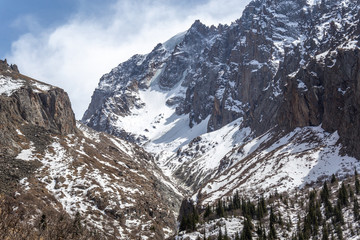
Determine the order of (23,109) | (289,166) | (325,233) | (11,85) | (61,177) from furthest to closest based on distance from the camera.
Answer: (11,85), (23,109), (289,166), (61,177), (325,233)

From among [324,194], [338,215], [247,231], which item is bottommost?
[247,231]

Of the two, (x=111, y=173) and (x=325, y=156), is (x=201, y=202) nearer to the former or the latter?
(x=111, y=173)

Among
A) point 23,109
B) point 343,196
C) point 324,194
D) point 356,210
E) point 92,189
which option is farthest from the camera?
point 23,109

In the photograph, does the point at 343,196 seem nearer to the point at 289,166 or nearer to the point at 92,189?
the point at 289,166

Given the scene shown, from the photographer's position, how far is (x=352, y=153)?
133 meters

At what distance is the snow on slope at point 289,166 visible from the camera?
136875 mm

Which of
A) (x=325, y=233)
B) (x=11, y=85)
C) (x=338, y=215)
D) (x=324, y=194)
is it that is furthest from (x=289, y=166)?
(x=11, y=85)

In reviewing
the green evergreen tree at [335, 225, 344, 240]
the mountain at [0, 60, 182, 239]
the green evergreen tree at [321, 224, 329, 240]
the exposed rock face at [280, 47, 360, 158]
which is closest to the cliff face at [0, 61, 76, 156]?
the mountain at [0, 60, 182, 239]

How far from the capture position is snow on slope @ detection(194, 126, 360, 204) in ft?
449

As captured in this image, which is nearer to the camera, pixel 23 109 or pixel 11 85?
pixel 23 109

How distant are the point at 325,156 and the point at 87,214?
281ft

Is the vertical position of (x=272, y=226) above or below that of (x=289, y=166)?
below

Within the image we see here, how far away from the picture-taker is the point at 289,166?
14950 centimetres

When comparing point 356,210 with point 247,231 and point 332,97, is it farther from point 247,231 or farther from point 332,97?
point 332,97
